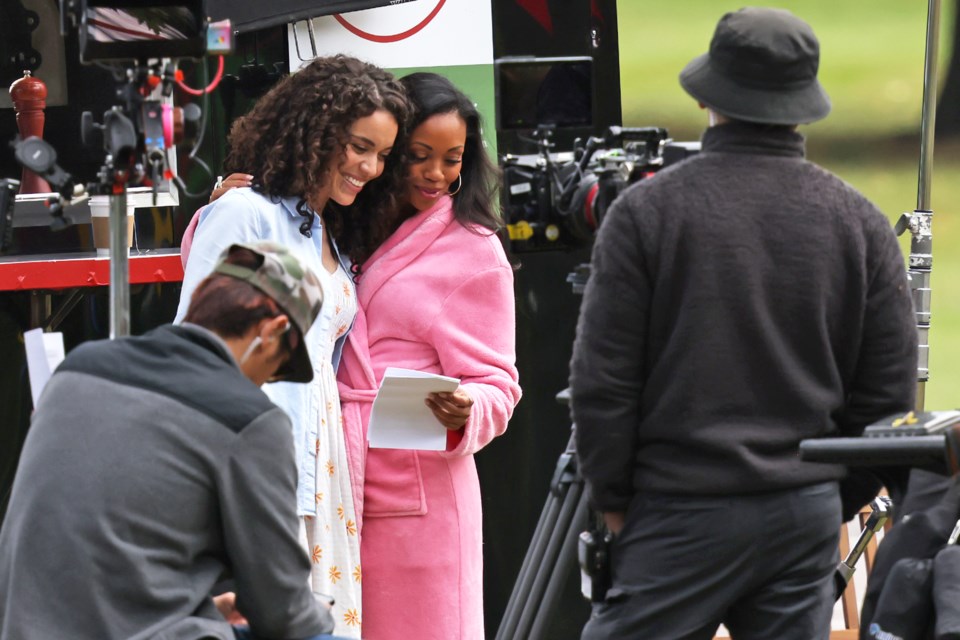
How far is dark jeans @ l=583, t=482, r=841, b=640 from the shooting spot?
281 cm

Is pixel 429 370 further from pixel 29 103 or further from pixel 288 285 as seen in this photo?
pixel 29 103

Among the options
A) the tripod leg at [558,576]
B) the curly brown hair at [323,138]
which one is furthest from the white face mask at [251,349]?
the tripod leg at [558,576]

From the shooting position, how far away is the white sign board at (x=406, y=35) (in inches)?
176

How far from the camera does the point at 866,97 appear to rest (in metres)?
5.01

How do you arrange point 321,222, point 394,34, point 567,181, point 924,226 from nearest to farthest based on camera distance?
point 567,181 < point 321,222 < point 924,226 < point 394,34

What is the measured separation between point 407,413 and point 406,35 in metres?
1.56

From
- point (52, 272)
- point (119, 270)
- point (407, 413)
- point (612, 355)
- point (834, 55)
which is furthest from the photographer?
point (834, 55)

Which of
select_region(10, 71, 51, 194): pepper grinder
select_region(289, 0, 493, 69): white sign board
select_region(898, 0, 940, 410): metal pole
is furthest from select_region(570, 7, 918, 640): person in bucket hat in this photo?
select_region(10, 71, 51, 194): pepper grinder

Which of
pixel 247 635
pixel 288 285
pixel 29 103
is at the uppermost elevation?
pixel 29 103

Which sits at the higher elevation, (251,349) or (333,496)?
(251,349)

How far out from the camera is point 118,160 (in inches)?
106

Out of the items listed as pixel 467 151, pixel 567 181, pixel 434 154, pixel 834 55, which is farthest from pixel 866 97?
pixel 567 181

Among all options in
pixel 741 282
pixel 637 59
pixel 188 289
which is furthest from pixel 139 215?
pixel 741 282

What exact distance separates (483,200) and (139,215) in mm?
1222
